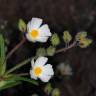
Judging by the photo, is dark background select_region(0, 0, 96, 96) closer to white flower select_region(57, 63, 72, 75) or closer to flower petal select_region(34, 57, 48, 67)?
white flower select_region(57, 63, 72, 75)

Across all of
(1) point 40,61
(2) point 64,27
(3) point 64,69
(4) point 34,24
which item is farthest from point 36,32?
(2) point 64,27

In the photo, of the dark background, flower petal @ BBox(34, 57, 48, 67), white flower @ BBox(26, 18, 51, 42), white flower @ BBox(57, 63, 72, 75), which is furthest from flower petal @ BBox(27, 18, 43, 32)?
the dark background

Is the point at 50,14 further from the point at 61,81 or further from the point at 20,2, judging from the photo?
the point at 61,81

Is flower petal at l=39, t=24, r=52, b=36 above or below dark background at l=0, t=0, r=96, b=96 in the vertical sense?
below

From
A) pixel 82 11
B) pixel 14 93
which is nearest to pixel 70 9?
pixel 82 11

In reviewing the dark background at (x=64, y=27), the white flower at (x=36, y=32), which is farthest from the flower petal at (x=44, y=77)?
the dark background at (x=64, y=27)

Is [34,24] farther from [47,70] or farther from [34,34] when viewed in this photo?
[47,70]
